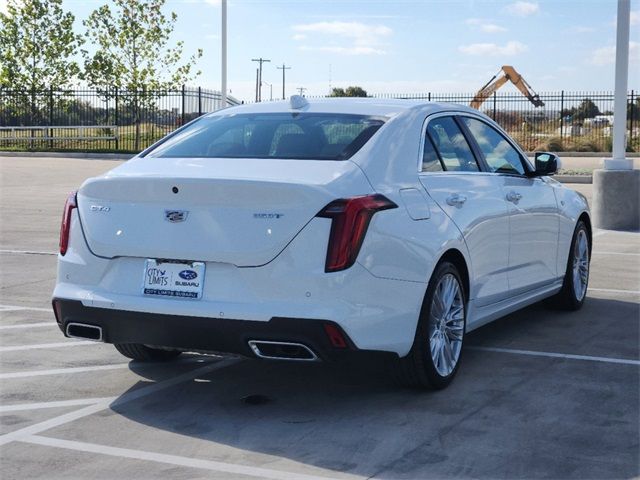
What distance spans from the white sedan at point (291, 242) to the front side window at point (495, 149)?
52 cm

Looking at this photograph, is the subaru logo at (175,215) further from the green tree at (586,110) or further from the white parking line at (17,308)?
the green tree at (586,110)

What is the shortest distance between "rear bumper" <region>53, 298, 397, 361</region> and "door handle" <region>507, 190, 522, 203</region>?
2048 mm

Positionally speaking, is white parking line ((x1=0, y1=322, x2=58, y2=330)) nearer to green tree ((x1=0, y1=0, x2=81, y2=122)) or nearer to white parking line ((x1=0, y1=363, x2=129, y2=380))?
white parking line ((x1=0, y1=363, x2=129, y2=380))

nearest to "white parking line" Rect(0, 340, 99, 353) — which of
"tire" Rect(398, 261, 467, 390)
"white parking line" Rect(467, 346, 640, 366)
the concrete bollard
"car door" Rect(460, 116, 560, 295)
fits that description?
"tire" Rect(398, 261, 467, 390)

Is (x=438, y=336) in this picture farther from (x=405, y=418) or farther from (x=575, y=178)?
(x=575, y=178)

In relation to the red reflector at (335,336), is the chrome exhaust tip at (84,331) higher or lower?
lower

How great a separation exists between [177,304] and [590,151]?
33.1 metres

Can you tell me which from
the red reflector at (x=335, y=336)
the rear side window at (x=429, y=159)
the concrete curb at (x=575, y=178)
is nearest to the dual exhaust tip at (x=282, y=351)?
the red reflector at (x=335, y=336)

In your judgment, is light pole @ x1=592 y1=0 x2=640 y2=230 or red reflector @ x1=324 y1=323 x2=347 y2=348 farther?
light pole @ x1=592 y1=0 x2=640 y2=230

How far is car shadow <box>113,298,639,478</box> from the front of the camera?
15.7 ft

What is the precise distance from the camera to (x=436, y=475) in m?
4.57

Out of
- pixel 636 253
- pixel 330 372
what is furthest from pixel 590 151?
pixel 330 372

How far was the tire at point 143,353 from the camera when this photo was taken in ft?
21.6

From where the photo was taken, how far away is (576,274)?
28.1 ft
